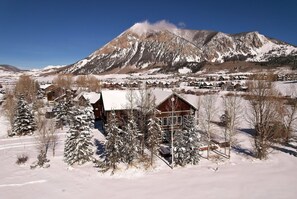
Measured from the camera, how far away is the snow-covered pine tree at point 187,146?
84.6ft

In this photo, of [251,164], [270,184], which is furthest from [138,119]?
[270,184]

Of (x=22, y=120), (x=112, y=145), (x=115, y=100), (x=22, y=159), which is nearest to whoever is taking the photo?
(x=112, y=145)

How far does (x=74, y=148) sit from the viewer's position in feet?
86.1

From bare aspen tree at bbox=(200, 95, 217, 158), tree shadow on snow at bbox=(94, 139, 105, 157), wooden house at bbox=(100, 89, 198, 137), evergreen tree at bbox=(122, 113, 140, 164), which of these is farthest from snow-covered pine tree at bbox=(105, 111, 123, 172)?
bare aspen tree at bbox=(200, 95, 217, 158)

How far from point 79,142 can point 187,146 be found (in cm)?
1170

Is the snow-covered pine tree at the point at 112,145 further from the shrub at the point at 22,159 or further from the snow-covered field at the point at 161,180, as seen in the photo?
the shrub at the point at 22,159

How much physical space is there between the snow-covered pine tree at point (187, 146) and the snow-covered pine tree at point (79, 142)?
31.8 ft

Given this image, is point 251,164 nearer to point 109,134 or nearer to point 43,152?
point 109,134

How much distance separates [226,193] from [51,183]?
15572mm

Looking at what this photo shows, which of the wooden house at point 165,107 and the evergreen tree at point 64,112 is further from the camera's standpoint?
the evergreen tree at point 64,112

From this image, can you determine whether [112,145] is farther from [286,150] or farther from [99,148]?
[286,150]

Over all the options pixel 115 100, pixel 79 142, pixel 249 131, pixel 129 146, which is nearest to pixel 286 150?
pixel 249 131

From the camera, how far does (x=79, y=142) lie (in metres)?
25.9

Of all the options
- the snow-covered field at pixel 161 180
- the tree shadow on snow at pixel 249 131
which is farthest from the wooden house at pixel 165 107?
the tree shadow on snow at pixel 249 131
